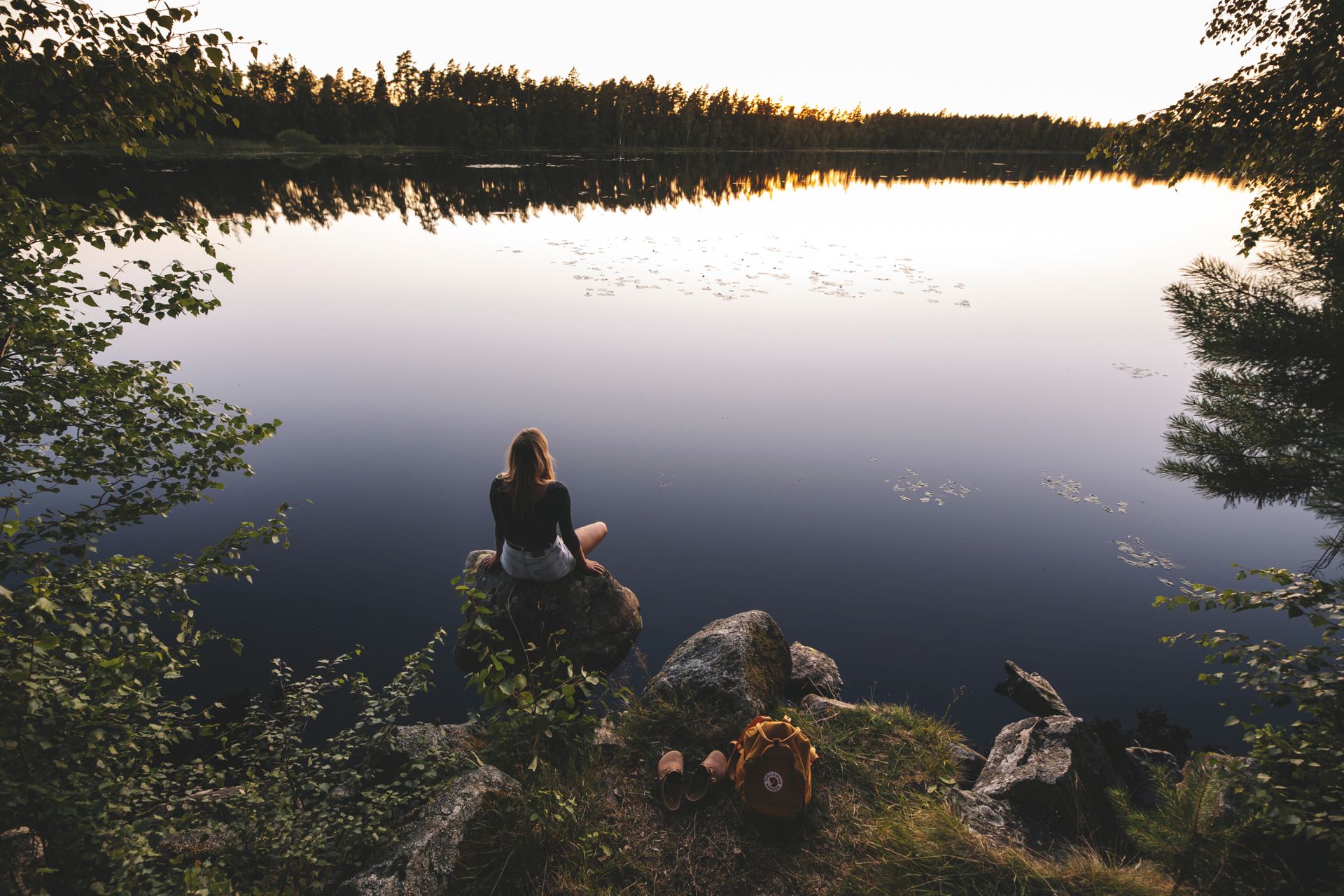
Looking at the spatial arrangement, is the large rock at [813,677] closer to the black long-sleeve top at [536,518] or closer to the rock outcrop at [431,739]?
the black long-sleeve top at [536,518]

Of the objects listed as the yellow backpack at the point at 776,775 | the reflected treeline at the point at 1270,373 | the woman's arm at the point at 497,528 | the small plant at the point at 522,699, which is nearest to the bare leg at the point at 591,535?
the woman's arm at the point at 497,528

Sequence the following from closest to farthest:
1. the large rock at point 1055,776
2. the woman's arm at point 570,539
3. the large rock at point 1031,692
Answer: the large rock at point 1055,776 < the woman's arm at point 570,539 < the large rock at point 1031,692

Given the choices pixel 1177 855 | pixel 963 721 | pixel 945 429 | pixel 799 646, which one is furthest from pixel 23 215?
pixel 945 429

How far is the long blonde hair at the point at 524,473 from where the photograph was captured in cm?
504

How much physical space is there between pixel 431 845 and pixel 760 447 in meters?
7.40

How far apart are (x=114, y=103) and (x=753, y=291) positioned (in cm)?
1577

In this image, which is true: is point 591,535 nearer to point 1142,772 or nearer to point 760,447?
point 760,447

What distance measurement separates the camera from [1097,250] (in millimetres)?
23844

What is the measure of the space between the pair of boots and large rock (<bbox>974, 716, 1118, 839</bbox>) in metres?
2.09

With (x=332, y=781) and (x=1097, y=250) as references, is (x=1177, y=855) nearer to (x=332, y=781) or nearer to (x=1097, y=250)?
(x=332, y=781)

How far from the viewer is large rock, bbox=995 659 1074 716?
18.2ft

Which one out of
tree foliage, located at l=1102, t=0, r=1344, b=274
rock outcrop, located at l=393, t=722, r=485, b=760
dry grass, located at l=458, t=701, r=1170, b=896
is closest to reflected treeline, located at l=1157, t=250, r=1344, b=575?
tree foliage, located at l=1102, t=0, r=1344, b=274

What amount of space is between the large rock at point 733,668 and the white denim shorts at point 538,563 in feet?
4.68

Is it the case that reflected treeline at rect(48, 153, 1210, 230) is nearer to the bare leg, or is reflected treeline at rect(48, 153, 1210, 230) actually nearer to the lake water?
the lake water
